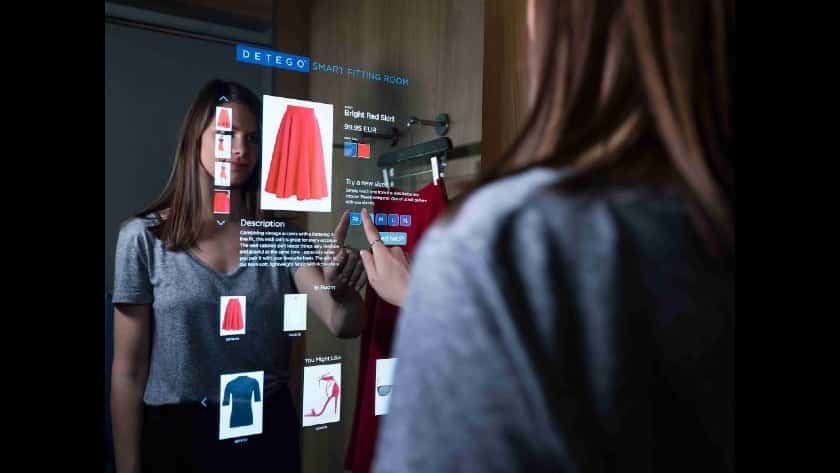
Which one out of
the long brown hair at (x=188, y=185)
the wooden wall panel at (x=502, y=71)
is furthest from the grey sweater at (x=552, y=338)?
the long brown hair at (x=188, y=185)

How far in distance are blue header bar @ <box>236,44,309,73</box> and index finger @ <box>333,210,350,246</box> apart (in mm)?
305

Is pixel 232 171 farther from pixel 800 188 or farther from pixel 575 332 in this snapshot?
pixel 800 188

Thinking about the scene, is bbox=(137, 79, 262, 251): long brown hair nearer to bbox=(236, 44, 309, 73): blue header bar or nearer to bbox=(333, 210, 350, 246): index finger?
bbox=(236, 44, 309, 73): blue header bar

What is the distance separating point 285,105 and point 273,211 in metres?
0.21

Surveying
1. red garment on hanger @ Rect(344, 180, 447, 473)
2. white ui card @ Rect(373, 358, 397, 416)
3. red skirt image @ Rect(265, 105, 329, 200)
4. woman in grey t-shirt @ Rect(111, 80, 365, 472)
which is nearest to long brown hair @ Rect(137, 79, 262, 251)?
woman in grey t-shirt @ Rect(111, 80, 365, 472)

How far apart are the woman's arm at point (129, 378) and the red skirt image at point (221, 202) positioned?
0.21 metres

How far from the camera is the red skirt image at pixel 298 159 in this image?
125cm

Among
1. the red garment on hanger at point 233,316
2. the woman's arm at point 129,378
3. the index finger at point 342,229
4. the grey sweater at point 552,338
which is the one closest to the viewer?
the grey sweater at point 552,338

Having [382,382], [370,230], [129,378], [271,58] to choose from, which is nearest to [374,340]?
[382,382]

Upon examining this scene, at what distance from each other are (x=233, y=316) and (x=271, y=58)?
0.51 meters

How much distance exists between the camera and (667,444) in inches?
40.9

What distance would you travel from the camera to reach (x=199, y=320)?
3.87 ft

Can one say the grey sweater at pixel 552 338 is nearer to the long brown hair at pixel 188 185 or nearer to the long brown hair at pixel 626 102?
the long brown hair at pixel 626 102

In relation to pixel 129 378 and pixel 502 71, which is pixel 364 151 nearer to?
pixel 502 71
